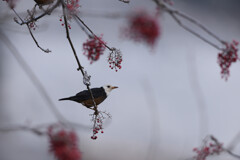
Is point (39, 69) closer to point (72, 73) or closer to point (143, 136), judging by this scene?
point (72, 73)

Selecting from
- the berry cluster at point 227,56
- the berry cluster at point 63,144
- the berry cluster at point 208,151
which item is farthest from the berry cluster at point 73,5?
the berry cluster at point 208,151

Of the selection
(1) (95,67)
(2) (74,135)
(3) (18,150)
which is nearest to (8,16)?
(2) (74,135)

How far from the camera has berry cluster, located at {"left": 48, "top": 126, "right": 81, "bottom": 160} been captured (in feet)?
4.40

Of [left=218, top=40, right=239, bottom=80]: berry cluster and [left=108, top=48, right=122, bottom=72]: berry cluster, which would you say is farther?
[left=218, top=40, right=239, bottom=80]: berry cluster

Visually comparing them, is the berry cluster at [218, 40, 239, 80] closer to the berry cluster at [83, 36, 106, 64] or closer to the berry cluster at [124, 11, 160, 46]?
the berry cluster at [124, 11, 160, 46]

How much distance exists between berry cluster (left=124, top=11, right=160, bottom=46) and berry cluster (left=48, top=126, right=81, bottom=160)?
0.45 metres

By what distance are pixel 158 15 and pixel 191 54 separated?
401cm

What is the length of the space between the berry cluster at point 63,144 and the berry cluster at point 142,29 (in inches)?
17.6

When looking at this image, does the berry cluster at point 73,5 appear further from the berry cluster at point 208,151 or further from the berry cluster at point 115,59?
the berry cluster at point 208,151

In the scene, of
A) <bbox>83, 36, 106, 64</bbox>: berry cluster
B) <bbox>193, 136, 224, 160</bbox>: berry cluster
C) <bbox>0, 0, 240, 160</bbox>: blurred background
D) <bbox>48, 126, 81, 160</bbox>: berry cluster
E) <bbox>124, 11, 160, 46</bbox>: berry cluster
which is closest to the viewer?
<bbox>48, 126, 81, 160</bbox>: berry cluster

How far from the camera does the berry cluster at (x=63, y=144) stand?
4.40 ft

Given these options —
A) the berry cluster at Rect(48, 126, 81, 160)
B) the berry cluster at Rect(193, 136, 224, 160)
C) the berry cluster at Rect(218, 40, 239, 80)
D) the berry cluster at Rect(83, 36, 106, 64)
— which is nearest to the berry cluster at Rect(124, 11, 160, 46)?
the berry cluster at Rect(83, 36, 106, 64)

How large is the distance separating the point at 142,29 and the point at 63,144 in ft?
1.82

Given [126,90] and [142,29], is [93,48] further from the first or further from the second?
[126,90]
